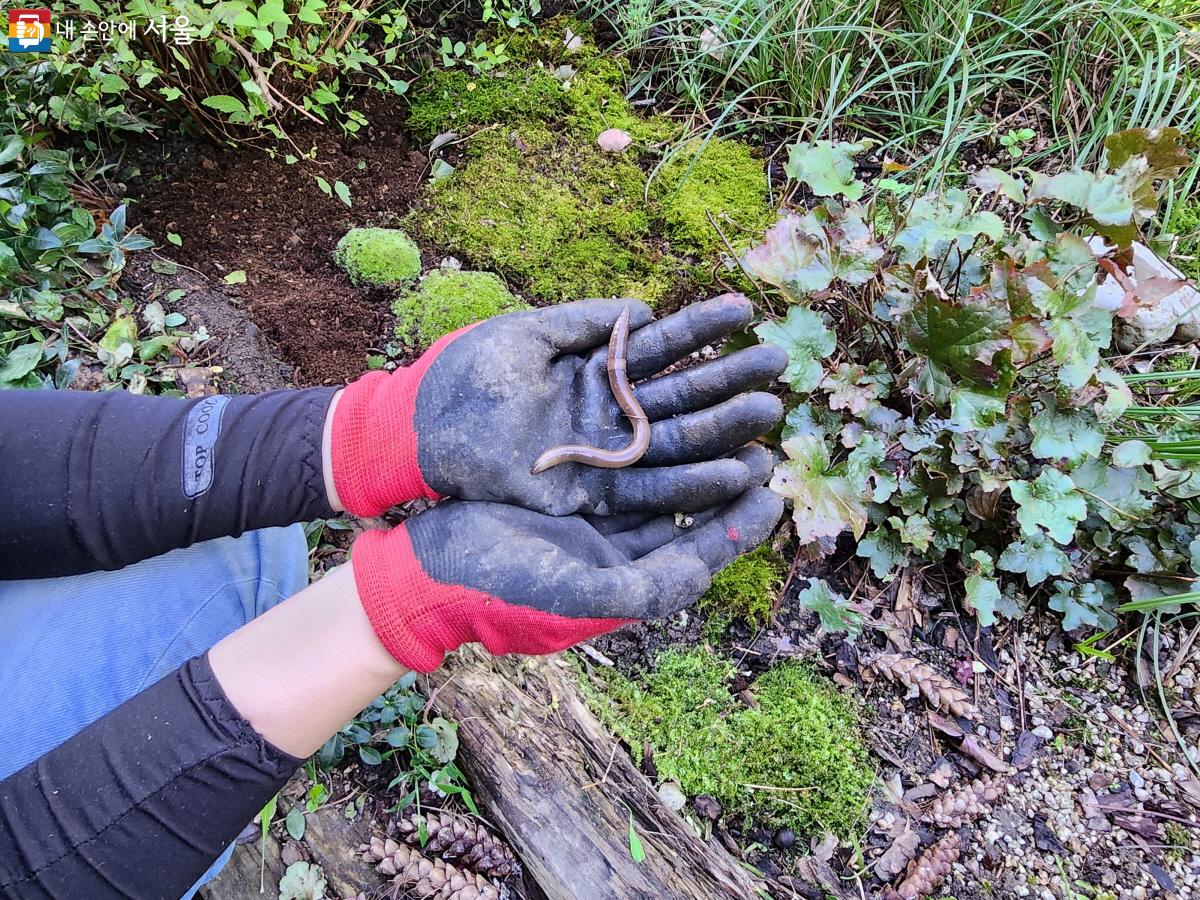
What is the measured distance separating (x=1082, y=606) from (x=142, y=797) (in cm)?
309

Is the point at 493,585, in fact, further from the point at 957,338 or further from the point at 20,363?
the point at 20,363

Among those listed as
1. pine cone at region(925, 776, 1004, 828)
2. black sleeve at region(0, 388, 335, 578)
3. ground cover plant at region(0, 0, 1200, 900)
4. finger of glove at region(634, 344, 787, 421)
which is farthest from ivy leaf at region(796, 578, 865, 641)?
black sleeve at region(0, 388, 335, 578)

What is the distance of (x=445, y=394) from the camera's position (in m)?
2.35

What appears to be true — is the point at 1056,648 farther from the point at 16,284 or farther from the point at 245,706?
the point at 16,284

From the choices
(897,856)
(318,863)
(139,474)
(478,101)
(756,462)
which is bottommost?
(897,856)

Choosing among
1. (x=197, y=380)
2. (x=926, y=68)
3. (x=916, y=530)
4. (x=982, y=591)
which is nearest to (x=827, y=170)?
(x=916, y=530)

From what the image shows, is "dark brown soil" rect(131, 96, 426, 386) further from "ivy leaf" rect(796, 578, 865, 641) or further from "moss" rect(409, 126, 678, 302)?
"ivy leaf" rect(796, 578, 865, 641)

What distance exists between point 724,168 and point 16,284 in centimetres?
331

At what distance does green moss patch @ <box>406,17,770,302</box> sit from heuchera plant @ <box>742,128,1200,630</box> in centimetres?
90

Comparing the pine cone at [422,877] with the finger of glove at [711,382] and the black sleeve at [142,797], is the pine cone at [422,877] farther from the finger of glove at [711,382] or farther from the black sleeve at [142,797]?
the finger of glove at [711,382]

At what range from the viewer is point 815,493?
256 centimetres

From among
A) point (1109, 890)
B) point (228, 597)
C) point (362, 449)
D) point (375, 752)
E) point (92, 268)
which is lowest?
point (1109, 890)

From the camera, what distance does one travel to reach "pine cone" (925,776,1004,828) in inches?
99.0

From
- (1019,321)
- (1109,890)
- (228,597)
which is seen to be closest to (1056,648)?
(1109,890)
